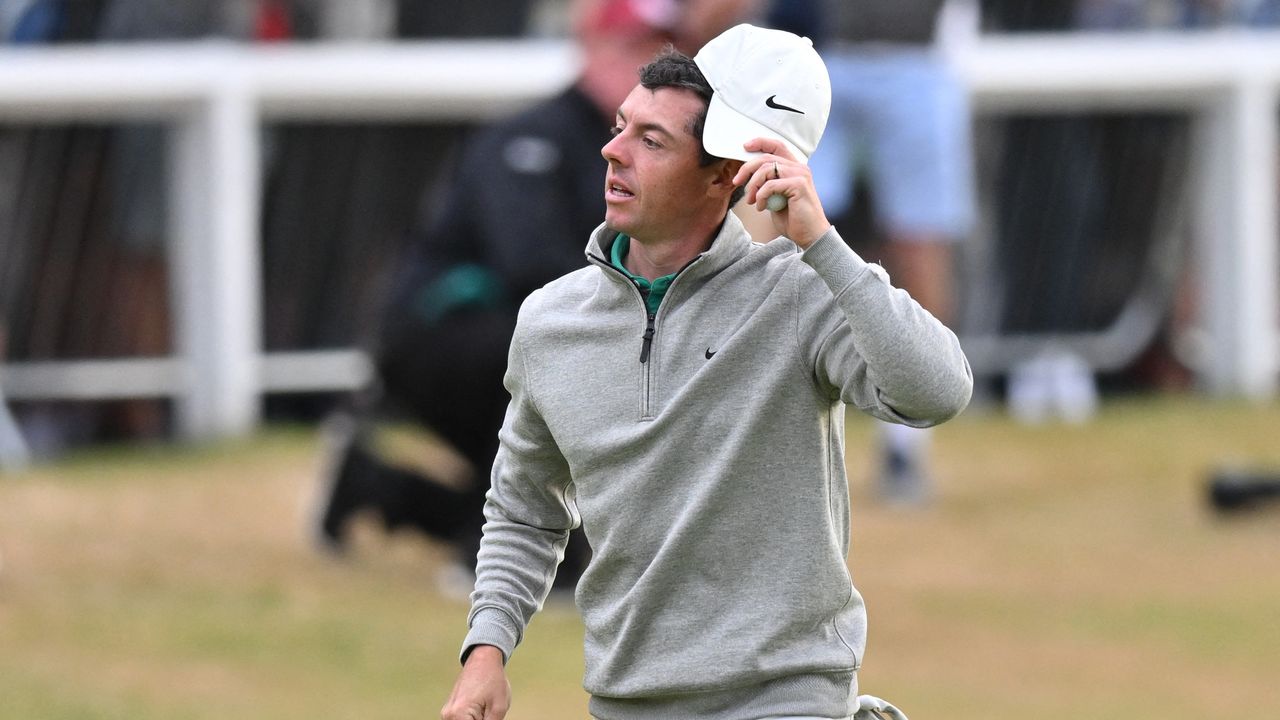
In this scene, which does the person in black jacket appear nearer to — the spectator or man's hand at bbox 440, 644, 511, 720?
the spectator

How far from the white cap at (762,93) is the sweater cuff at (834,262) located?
0.19m

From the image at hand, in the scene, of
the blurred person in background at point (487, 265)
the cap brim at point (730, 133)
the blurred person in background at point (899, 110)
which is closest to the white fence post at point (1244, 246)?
the blurred person in background at point (899, 110)

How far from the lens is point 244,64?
950 centimetres

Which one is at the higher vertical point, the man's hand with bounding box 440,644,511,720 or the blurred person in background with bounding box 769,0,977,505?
the blurred person in background with bounding box 769,0,977,505

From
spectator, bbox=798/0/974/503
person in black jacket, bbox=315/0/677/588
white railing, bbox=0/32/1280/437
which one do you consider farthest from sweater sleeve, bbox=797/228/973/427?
white railing, bbox=0/32/1280/437

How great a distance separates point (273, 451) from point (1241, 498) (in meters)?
3.73

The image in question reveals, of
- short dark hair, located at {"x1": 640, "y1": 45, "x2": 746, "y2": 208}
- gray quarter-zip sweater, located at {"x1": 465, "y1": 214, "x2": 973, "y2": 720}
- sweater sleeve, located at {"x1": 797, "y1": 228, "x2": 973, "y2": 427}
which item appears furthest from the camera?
short dark hair, located at {"x1": 640, "y1": 45, "x2": 746, "y2": 208}

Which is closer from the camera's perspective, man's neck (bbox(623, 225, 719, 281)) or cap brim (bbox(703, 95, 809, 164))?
cap brim (bbox(703, 95, 809, 164))

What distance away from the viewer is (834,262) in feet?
9.14

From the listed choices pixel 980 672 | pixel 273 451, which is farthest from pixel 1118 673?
pixel 273 451

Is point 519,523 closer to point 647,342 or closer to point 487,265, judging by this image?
point 647,342

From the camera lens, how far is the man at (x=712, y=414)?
2.93 metres

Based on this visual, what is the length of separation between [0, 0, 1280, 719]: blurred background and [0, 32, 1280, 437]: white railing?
0.02m

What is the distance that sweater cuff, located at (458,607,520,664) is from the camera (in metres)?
3.13
